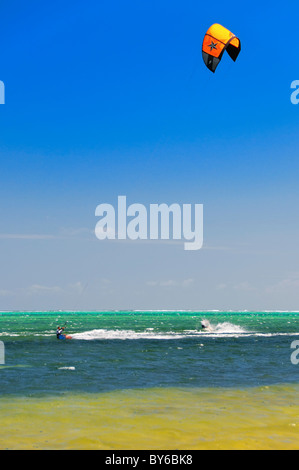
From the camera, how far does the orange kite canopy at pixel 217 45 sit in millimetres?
21731

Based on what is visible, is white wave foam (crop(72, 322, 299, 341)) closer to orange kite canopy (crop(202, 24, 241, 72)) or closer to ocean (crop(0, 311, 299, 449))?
ocean (crop(0, 311, 299, 449))

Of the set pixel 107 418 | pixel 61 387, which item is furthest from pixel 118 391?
pixel 107 418

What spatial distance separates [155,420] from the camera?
1459 centimetres

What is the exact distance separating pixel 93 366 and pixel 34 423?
14.2 metres

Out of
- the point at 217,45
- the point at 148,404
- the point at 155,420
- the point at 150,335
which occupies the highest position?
the point at 217,45

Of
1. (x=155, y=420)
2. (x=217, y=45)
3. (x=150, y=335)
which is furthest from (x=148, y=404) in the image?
(x=150, y=335)

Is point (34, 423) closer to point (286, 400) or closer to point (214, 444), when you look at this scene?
point (214, 444)

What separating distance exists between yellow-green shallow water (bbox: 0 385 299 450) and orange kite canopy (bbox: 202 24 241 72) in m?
15.3

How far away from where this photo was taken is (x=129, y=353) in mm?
36000

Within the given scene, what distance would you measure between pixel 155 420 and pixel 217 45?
17.5 metres

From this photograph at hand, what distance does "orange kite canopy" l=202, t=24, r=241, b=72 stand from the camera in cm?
2173

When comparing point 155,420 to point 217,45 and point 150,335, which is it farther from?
point 150,335

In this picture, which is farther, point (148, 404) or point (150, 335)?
point (150, 335)

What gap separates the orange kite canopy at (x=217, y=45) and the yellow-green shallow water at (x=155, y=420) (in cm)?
1527
